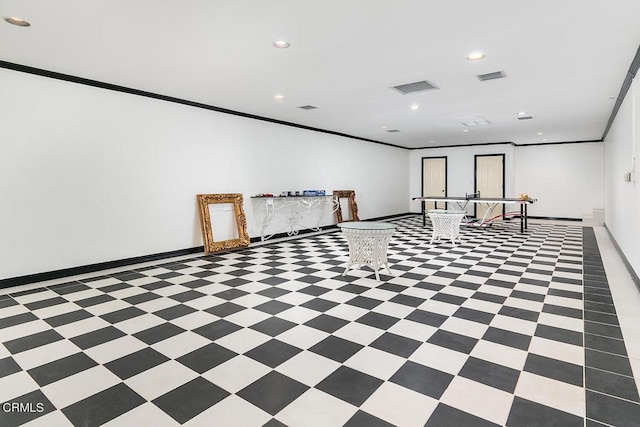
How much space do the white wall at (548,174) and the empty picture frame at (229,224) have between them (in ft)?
29.4

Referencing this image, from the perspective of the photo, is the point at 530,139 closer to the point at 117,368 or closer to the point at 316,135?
the point at 316,135

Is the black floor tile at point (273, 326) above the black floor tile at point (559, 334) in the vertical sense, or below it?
above

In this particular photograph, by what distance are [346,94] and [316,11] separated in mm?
2750

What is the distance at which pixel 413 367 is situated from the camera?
90.6 inches

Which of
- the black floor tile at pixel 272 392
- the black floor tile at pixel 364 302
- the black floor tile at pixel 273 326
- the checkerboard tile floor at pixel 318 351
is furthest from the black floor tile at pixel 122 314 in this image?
the black floor tile at pixel 364 302

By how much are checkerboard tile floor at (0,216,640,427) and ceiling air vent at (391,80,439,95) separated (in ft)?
8.92

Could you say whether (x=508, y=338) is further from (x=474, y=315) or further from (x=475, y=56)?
(x=475, y=56)

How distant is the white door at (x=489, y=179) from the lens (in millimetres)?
11969

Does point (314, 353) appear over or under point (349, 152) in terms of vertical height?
under

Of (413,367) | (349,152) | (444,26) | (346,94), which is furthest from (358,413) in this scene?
(349,152)

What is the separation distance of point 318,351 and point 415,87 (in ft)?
13.8

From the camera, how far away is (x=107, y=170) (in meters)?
5.01

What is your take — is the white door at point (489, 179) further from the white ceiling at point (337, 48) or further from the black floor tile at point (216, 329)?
the black floor tile at point (216, 329)

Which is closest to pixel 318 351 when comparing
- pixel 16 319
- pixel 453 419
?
pixel 453 419
